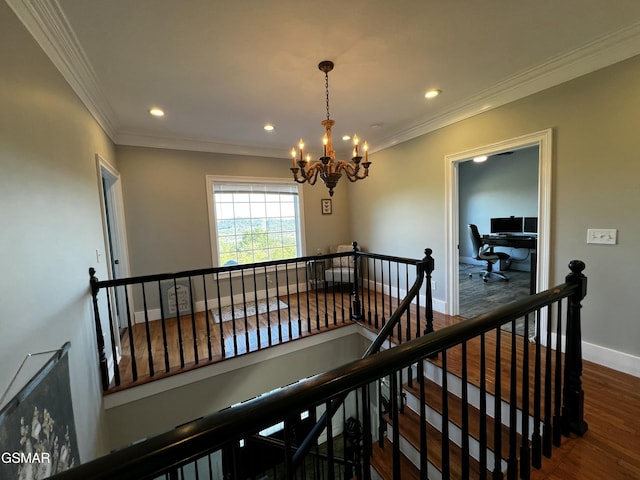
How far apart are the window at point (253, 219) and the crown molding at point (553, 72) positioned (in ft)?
8.49

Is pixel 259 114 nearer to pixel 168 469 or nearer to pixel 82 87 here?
pixel 82 87

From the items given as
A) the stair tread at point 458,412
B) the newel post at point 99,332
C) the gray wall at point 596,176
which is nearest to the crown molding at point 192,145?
the newel post at point 99,332

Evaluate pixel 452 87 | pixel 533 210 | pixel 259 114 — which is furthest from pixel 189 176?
pixel 533 210

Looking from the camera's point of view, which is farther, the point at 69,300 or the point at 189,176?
the point at 189,176

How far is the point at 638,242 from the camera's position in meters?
2.09

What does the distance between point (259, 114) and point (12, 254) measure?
2.54 meters

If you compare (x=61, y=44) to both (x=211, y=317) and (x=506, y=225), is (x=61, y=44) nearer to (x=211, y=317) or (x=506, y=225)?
(x=211, y=317)

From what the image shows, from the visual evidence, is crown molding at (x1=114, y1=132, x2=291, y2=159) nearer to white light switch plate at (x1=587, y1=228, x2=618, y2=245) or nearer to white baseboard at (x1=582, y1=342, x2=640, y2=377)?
white light switch plate at (x1=587, y1=228, x2=618, y2=245)

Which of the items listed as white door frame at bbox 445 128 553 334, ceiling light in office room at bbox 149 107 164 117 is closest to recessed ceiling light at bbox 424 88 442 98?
white door frame at bbox 445 128 553 334

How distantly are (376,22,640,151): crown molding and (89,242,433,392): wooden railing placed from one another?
186 centimetres

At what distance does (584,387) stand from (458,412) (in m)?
1.00

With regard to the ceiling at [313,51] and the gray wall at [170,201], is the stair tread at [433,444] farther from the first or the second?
the gray wall at [170,201]

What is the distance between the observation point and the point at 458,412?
6.77ft

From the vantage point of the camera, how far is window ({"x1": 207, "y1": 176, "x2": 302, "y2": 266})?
430 cm
